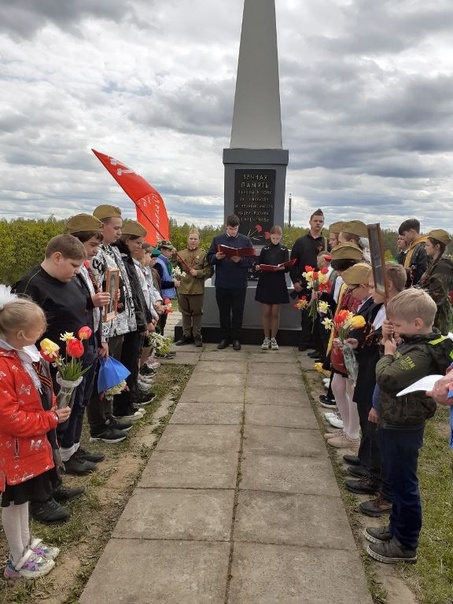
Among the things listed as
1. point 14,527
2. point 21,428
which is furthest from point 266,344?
point 21,428

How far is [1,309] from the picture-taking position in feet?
7.45

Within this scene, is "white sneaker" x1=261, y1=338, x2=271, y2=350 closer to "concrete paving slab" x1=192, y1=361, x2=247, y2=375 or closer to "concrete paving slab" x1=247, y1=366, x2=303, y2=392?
"concrete paving slab" x1=192, y1=361, x2=247, y2=375

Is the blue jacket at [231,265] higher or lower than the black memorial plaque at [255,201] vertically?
lower

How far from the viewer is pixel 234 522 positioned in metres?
2.87

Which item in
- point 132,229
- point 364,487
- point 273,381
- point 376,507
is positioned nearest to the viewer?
point 376,507

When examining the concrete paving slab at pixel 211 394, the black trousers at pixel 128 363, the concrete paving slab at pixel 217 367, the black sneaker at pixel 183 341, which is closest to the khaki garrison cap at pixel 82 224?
the black trousers at pixel 128 363

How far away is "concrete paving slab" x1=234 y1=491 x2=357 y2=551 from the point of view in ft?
8.90

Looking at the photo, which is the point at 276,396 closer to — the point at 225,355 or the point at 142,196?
the point at 225,355

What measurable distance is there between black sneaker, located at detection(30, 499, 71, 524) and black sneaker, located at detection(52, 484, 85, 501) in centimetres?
18

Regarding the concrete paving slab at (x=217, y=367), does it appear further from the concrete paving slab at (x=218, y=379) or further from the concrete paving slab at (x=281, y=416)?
the concrete paving slab at (x=281, y=416)

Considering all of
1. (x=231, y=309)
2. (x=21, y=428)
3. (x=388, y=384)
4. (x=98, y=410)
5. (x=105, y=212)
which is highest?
(x=105, y=212)

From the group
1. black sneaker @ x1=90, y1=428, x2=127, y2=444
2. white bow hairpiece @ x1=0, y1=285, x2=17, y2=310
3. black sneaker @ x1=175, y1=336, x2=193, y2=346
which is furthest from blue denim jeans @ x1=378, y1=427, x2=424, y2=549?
black sneaker @ x1=175, y1=336, x2=193, y2=346

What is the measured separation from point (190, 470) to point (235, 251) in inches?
156

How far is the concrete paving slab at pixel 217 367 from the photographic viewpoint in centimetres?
617
